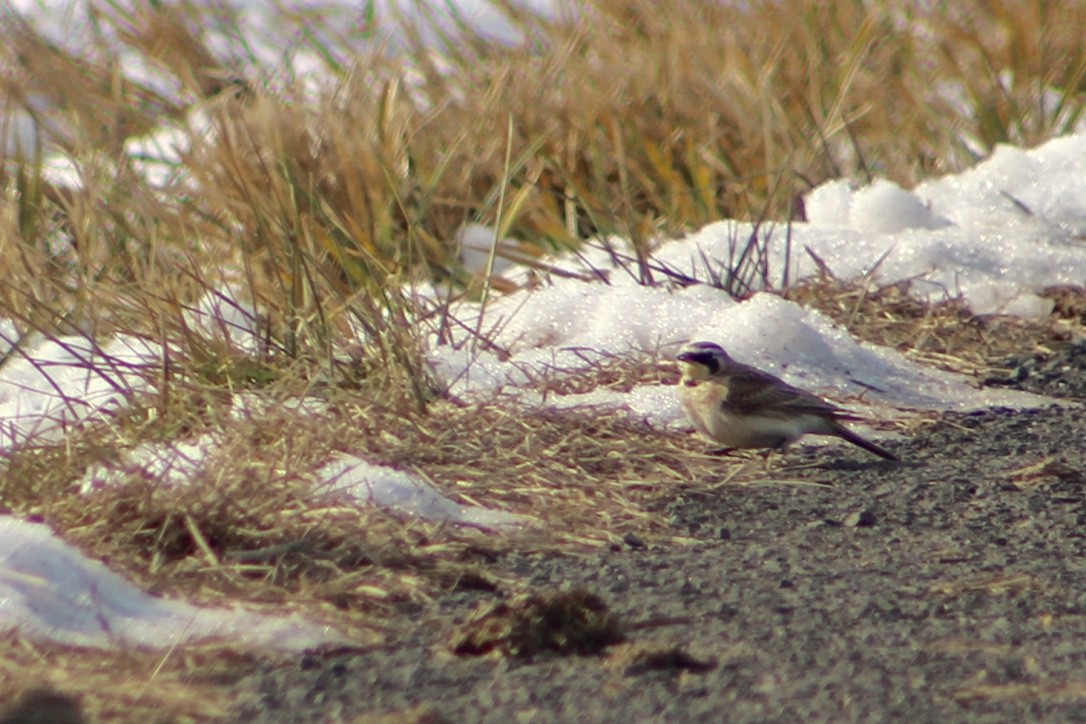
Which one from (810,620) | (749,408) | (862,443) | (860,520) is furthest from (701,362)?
(810,620)

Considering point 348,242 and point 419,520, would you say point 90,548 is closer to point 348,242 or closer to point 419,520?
point 419,520

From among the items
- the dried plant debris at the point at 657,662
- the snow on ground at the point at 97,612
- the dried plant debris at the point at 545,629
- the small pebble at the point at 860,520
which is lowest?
the small pebble at the point at 860,520

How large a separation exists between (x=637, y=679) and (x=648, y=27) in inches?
239

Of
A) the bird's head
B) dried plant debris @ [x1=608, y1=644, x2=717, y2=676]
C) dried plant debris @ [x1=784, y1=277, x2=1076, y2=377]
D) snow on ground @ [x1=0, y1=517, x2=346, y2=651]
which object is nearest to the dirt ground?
dried plant debris @ [x1=608, y1=644, x2=717, y2=676]

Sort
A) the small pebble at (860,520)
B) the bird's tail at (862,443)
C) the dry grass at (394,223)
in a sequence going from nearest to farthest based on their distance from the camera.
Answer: the dry grass at (394,223), the small pebble at (860,520), the bird's tail at (862,443)

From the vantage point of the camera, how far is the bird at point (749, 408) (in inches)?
169

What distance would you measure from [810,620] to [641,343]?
7.30 ft

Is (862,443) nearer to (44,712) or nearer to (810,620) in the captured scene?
(810,620)

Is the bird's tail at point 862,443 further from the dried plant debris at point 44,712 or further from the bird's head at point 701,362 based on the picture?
the dried plant debris at point 44,712

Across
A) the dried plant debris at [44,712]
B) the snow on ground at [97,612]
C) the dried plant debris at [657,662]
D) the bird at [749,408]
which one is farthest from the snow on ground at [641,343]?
the dried plant debris at [44,712]

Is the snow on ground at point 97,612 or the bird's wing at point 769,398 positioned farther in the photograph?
the bird's wing at point 769,398

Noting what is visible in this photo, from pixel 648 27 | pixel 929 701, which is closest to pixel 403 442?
pixel 929 701

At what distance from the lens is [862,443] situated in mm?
4410

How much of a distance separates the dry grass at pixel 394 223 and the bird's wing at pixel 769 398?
0.18 m
